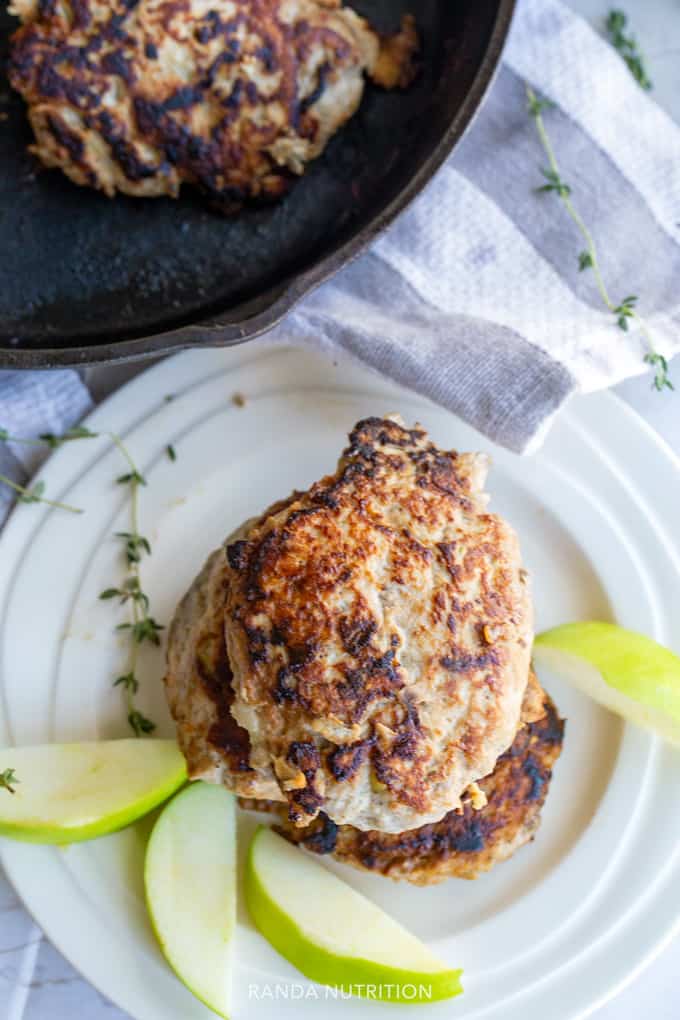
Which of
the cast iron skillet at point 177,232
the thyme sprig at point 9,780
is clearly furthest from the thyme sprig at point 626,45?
the thyme sprig at point 9,780

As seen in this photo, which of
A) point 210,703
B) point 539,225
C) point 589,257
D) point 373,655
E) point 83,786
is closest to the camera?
point 373,655

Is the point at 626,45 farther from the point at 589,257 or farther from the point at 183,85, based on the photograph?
the point at 183,85

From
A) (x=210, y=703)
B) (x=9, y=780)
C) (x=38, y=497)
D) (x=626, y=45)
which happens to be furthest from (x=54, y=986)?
(x=626, y=45)

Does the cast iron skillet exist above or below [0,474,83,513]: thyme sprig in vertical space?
above

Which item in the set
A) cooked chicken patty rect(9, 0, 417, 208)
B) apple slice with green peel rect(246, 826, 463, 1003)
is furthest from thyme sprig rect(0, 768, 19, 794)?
cooked chicken patty rect(9, 0, 417, 208)

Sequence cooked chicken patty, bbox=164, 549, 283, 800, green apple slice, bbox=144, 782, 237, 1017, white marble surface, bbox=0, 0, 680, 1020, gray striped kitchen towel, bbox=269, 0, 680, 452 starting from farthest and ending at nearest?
gray striped kitchen towel, bbox=269, 0, 680, 452 < white marble surface, bbox=0, 0, 680, 1020 < green apple slice, bbox=144, 782, 237, 1017 < cooked chicken patty, bbox=164, 549, 283, 800

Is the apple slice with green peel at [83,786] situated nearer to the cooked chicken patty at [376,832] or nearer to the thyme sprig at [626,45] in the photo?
the cooked chicken patty at [376,832]

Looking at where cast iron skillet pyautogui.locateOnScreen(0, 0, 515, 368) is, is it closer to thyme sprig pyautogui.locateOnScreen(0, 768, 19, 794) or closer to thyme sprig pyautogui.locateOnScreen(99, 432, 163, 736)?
thyme sprig pyautogui.locateOnScreen(99, 432, 163, 736)
